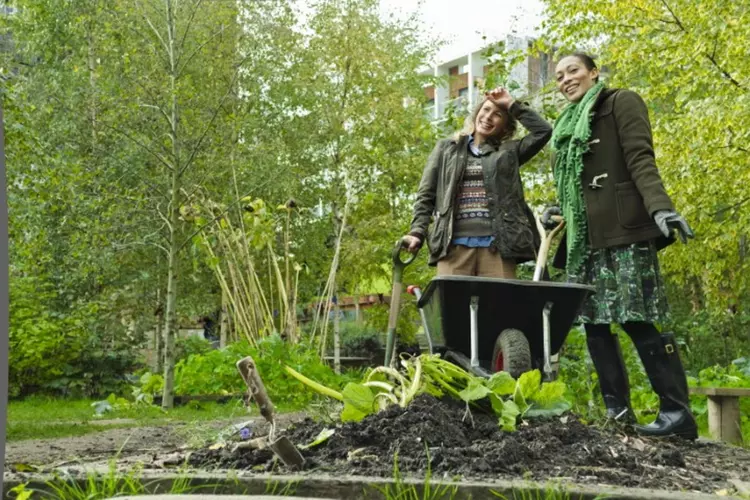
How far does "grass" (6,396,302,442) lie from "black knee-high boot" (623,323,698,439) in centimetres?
215

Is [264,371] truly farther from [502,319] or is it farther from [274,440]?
[274,440]

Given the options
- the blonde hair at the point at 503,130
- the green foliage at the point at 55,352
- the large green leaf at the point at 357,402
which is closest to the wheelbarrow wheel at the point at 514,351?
the large green leaf at the point at 357,402

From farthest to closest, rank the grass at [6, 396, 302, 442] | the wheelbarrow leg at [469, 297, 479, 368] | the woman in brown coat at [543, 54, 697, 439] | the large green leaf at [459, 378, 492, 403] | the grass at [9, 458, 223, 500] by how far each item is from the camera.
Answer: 1. the grass at [6, 396, 302, 442]
2. the wheelbarrow leg at [469, 297, 479, 368]
3. the woman in brown coat at [543, 54, 697, 439]
4. the large green leaf at [459, 378, 492, 403]
5. the grass at [9, 458, 223, 500]

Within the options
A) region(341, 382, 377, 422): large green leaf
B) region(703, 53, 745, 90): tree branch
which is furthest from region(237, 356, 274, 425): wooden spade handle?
region(703, 53, 745, 90): tree branch

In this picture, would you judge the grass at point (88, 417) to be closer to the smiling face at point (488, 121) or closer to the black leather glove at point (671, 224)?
the smiling face at point (488, 121)

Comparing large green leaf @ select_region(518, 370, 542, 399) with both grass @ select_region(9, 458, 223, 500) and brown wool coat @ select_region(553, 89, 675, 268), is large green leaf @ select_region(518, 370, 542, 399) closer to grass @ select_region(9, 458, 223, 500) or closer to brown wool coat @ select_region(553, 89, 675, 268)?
brown wool coat @ select_region(553, 89, 675, 268)

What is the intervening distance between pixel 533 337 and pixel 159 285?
11712mm

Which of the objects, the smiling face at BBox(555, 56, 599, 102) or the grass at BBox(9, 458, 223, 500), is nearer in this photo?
the grass at BBox(9, 458, 223, 500)

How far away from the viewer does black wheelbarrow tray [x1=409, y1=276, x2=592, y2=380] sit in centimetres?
366

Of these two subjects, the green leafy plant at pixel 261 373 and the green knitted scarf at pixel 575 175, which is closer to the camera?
the green knitted scarf at pixel 575 175

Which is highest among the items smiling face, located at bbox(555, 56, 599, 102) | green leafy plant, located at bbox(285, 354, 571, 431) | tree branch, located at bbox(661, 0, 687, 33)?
tree branch, located at bbox(661, 0, 687, 33)

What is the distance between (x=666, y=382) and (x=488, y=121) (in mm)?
1482

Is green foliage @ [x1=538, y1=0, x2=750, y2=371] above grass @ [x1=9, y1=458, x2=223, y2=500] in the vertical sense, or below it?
above

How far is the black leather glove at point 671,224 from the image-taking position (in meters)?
3.45
